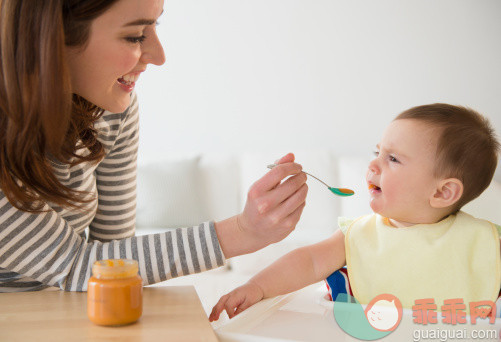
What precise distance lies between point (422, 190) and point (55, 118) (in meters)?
0.76

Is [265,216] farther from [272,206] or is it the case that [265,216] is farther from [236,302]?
[236,302]

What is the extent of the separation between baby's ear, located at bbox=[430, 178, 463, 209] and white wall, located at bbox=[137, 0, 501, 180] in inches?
101

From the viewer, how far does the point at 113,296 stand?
79cm

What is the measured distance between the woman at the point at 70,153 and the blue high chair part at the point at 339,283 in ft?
0.79

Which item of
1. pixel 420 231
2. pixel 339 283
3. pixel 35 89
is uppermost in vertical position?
pixel 35 89

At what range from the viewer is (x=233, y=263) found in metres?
3.15

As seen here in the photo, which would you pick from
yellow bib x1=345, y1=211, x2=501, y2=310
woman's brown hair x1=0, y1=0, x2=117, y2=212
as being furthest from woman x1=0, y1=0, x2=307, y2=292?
yellow bib x1=345, y1=211, x2=501, y2=310

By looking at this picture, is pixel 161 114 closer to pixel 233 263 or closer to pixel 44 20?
pixel 233 263

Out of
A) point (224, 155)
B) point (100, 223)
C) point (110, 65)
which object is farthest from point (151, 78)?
point (110, 65)

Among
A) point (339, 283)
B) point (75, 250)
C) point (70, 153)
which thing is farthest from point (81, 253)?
point (339, 283)

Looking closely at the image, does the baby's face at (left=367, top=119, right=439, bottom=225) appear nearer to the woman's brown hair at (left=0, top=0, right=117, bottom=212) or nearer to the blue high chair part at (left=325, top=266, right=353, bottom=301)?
the blue high chair part at (left=325, top=266, right=353, bottom=301)

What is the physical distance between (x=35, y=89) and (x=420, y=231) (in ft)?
2.66

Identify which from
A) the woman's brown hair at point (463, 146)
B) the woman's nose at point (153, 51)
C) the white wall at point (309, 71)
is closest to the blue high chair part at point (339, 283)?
the woman's brown hair at point (463, 146)

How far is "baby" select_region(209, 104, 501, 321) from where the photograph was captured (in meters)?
1.10
